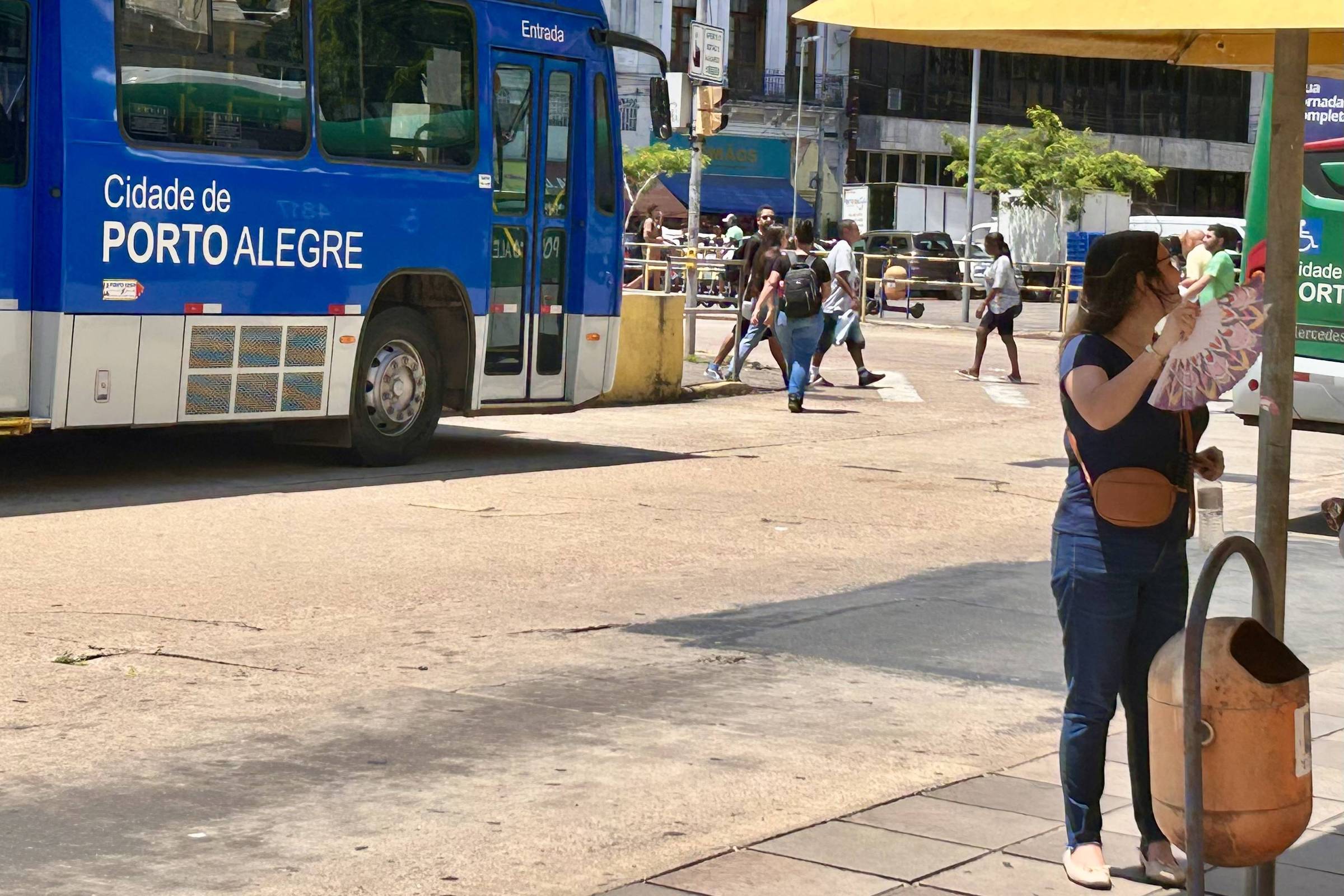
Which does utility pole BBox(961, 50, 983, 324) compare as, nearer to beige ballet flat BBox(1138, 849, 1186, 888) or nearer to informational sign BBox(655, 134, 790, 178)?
informational sign BBox(655, 134, 790, 178)

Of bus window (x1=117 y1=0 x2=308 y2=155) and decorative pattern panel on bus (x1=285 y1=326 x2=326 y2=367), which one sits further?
decorative pattern panel on bus (x1=285 y1=326 x2=326 y2=367)

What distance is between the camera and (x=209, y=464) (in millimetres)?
13172

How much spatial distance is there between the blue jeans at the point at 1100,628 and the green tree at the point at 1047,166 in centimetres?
5060

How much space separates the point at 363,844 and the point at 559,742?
1.17m

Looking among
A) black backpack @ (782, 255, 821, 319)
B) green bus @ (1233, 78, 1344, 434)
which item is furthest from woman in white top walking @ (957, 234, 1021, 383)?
green bus @ (1233, 78, 1344, 434)

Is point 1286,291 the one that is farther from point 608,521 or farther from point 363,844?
point 608,521

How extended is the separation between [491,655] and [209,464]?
628 centimetres

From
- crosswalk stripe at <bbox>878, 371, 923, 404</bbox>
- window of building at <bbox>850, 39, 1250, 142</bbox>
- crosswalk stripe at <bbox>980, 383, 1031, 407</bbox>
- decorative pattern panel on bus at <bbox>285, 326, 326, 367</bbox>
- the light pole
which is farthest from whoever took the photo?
window of building at <bbox>850, 39, 1250, 142</bbox>

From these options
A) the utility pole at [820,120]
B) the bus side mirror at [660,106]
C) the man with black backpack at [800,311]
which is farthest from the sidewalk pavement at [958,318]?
the bus side mirror at [660,106]

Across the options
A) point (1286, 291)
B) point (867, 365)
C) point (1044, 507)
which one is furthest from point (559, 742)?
point (867, 365)

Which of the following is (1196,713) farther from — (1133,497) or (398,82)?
(398,82)

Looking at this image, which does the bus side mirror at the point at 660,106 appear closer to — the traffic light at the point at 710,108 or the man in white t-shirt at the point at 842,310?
the traffic light at the point at 710,108

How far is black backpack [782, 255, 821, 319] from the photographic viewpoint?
57.6 ft

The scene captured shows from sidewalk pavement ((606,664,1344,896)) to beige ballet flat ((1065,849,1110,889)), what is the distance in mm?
34
